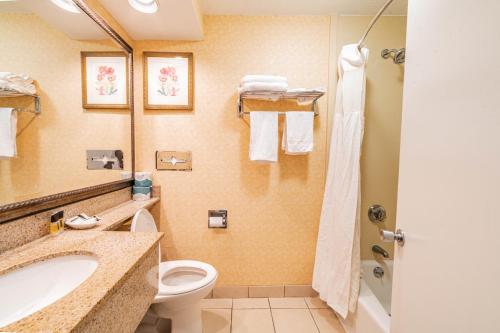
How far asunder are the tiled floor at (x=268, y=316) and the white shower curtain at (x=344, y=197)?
0.64 feet

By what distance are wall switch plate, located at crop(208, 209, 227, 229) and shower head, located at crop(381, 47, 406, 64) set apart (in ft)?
5.69

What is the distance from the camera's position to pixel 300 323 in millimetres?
→ 1607

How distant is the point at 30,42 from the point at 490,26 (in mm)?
1538

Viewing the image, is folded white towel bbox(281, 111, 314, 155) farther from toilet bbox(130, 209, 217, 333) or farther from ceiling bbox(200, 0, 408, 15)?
toilet bbox(130, 209, 217, 333)

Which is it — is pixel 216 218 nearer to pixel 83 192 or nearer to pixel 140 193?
pixel 140 193

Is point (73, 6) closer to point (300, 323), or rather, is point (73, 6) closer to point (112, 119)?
point (112, 119)

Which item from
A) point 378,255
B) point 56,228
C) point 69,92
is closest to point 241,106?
point 69,92

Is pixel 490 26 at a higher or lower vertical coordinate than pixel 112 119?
higher

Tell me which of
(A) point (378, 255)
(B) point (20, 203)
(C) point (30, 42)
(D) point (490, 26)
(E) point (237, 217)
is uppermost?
(C) point (30, 42)

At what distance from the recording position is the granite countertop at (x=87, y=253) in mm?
462

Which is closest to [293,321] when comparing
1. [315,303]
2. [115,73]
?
[315,303]

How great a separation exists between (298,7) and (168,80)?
1.12 metres

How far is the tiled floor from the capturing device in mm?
1555

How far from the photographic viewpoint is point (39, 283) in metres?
0.75
